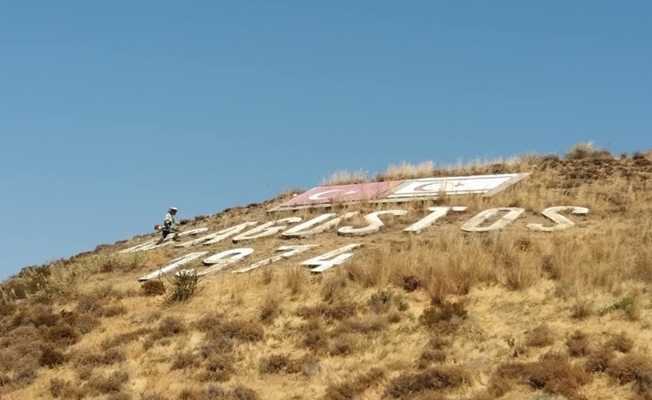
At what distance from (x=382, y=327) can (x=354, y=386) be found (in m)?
2.19

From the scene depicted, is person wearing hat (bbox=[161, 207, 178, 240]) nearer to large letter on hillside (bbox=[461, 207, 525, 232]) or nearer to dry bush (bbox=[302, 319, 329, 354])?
large letter on hillside (bbox=[461, 207, 525, 232])

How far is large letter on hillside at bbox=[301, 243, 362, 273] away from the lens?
17453 mm

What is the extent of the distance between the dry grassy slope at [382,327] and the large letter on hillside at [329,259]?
362mm

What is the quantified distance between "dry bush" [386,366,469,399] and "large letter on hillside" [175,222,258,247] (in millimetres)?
12604

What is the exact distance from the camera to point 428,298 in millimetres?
14516

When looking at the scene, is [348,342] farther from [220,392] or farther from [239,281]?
[239,281]

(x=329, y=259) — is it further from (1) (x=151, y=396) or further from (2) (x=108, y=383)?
(1) (x=151, y=396)

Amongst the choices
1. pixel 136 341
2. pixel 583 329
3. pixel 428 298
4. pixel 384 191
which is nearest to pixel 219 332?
pixel 136 341

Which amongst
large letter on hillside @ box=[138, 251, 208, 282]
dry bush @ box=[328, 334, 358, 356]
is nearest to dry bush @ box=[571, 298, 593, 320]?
dry bush @ box=[328, 334, 358, 356]

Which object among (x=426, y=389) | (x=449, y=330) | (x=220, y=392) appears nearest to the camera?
(x=426, y=389)

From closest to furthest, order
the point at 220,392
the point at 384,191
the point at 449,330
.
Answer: the point at 220,392, the point at 449,330, the point at 384,191

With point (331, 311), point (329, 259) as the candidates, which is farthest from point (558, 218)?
point (331, 311)

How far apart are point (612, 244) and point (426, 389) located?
670 cm

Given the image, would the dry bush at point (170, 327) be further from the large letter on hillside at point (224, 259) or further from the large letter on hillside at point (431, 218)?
the large letter on hillside at point (431, 218)
